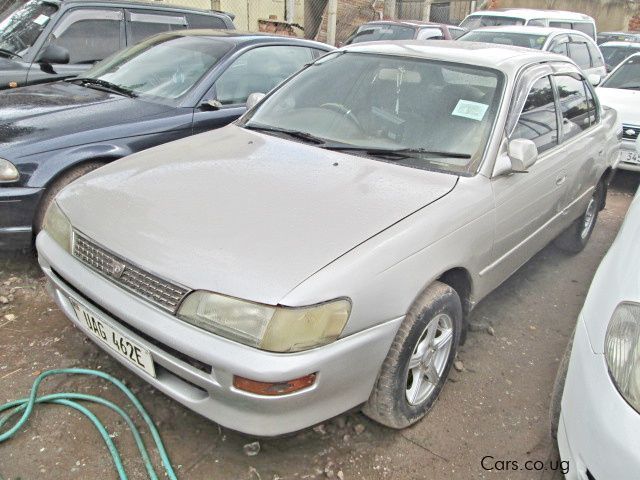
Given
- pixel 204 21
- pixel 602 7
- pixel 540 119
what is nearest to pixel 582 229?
pixel 540 119

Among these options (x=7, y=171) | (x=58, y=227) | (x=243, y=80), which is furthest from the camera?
(x=243, y=80)

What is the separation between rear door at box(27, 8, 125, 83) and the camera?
4.65 meters

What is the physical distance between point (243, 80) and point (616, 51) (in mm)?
9241

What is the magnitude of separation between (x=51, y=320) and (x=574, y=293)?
3463mm

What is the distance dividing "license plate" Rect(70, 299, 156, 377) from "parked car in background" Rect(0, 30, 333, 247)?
1.30 m

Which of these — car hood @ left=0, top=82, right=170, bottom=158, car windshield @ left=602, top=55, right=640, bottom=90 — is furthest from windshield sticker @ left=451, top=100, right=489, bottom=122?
car windshield @ left=602, top=55, right=640, bottom=90

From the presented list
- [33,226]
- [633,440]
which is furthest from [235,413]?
[33,226]

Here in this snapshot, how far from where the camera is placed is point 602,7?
20094 millimetres

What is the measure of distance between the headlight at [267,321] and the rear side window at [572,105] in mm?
2406

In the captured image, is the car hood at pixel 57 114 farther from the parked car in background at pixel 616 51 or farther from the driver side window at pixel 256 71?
the parked car in background at pixel 616 51

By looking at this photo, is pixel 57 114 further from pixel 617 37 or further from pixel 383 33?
pixel 617 37

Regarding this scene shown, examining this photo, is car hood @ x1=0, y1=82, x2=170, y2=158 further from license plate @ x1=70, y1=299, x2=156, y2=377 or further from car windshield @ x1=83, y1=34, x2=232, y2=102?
license plate @ x1=70, y1=299, x2=156, y2=377

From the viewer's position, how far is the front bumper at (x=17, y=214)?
10.00 ft

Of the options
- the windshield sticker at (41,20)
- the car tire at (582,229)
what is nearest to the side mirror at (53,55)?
→ the windshield sticker at (41,20)
